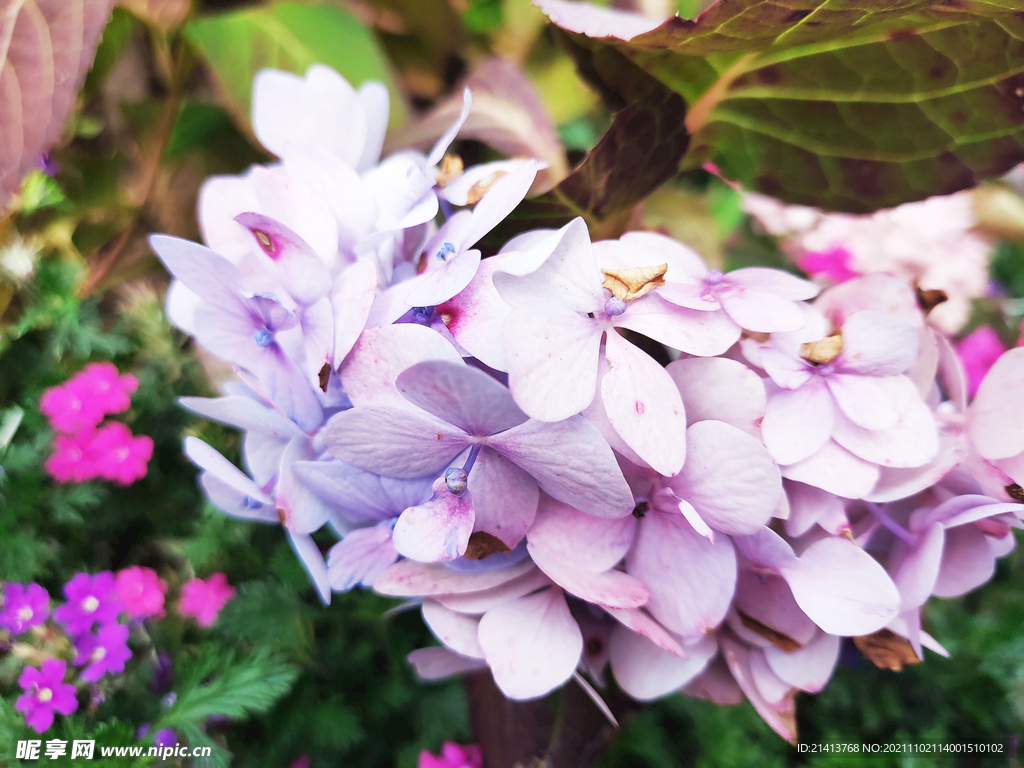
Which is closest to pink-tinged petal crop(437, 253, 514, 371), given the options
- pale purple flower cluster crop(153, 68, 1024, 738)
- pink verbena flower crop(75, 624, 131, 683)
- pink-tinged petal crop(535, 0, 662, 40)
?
pale purple flower cluster crop(153, 68, 1024, 738)

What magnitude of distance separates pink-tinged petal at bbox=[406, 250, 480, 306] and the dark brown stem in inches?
7.9

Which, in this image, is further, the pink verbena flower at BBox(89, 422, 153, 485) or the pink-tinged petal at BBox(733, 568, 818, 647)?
the pink verbena flower at BBox(89, 422, 153, 485)

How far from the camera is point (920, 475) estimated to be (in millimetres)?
226

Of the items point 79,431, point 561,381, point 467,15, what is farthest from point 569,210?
point 467,15

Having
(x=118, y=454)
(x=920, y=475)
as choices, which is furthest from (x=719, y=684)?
(x=118, y=454)

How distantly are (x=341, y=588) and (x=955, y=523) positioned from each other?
0.72ft

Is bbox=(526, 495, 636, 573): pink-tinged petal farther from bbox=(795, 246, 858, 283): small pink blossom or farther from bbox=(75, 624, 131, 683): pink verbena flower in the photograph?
bbox=(795, 246, 858, 283): small pink blossom

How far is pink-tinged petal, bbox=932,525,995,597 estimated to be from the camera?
0.24m

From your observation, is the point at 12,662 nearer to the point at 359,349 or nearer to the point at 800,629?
the point at 359,349

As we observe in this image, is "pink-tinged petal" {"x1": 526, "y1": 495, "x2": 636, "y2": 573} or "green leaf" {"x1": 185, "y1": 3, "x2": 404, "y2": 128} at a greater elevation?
"green leaf" {"x1": 185, "y1": 3, "x2": 404, "y2": 128}

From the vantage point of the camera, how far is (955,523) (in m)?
0.22

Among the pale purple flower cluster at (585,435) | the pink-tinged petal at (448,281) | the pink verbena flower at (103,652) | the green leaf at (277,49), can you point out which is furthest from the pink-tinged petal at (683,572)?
the green leaf at (277,49)

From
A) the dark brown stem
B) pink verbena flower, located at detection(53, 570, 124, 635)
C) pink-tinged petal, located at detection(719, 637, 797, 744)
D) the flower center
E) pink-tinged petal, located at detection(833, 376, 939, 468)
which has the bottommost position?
the dark brown stem

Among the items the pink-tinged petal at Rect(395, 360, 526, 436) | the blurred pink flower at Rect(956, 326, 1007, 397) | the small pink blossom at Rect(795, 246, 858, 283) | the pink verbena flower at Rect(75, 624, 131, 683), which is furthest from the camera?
the small pink blossom at Rect(795, 246, 858, 283)
